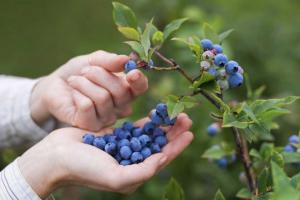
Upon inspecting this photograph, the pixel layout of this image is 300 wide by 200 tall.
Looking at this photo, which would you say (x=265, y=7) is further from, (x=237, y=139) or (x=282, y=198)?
(x=282, y=198)

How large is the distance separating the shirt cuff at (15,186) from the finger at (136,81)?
0.92 feet

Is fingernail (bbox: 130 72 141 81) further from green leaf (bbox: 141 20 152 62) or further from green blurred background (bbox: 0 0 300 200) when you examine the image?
green blurred background (bbox: 0 0 300 200)

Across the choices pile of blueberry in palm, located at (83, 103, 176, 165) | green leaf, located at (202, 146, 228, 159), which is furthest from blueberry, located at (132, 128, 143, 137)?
green leaf, located at (202, 146, 228, 159)

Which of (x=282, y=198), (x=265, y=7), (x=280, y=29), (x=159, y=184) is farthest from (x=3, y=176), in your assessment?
(x=265, y=7)

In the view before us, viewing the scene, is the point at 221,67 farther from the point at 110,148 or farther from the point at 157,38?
the point at 110,148

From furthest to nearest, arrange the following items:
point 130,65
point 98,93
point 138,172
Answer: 1. point 98,93
2. point 130,65
3. point 138,172

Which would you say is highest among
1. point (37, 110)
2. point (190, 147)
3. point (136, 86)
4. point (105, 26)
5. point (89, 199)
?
point (136, 86)

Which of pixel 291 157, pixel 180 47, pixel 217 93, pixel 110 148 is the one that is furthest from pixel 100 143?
pixel 180 47

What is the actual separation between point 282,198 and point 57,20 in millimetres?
2523

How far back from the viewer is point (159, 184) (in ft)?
6.41

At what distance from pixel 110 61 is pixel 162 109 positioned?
0.52ft

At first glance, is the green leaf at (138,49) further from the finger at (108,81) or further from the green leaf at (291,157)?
the green leaf at (291,157)

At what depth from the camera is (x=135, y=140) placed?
41.4 inches

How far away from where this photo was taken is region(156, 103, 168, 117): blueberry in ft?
3.46
